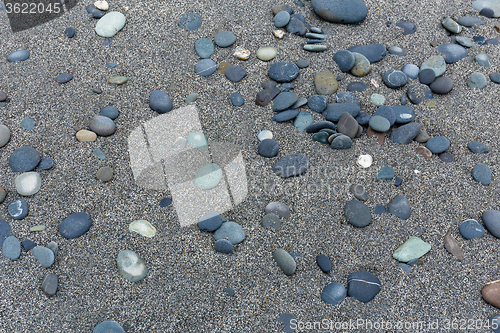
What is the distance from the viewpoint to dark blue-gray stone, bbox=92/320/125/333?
1.16m

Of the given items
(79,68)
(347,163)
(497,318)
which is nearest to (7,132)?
(79,68)

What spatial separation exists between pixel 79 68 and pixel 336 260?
1.58 meters

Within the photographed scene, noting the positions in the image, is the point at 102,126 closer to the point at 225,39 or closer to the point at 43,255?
the point at 43,255

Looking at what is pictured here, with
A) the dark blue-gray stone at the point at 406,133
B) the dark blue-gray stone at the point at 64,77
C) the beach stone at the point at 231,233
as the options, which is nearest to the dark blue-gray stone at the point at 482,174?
the dark blue-gray stone at the point at 406,133

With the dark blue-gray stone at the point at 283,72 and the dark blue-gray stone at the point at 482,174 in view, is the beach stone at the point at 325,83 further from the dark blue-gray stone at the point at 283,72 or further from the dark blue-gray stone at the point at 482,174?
the dark blue-gray stone at the point at 482,174

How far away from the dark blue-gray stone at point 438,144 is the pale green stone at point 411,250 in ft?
1.51

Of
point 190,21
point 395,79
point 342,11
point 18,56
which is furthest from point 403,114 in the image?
point 18,56

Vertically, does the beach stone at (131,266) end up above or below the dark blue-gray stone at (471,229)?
below

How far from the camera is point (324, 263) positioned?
4.29ft

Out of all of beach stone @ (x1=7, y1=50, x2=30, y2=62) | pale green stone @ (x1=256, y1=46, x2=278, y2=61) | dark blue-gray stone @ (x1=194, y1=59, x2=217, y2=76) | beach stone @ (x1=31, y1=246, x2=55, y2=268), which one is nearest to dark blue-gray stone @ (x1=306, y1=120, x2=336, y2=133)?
pale green stone @ (x1=256, y1=46, x2=278, y2=61)

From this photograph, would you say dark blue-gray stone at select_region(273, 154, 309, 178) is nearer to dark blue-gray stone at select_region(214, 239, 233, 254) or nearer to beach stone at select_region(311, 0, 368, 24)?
dark blue-gray stone at select_region(214, 239, 233, 254)

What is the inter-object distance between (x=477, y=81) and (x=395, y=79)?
425 millimetres

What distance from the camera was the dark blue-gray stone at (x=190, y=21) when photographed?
2020mm

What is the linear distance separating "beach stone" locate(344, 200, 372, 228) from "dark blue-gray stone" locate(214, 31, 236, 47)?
3.62 ft
